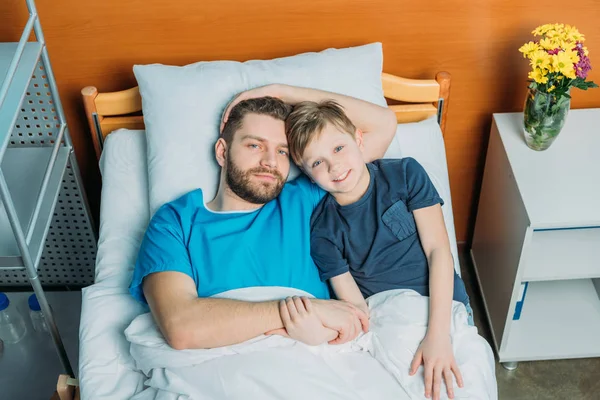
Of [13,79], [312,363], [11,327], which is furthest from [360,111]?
Answer: [11,327]

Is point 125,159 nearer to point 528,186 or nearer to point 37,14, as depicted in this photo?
point 37,14

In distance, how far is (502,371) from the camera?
2.05 m

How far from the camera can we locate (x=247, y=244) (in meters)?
1.54

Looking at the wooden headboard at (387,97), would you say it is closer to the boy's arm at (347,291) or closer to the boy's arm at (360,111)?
the boy's arm at (360,111)

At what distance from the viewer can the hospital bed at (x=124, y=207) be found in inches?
58.4

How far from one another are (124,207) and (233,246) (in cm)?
38

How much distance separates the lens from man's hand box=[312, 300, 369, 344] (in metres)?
1.44

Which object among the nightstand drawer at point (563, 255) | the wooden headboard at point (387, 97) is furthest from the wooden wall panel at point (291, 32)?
the nightstand drawer at point (563, 255)

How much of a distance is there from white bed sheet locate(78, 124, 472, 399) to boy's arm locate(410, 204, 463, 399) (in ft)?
0.30

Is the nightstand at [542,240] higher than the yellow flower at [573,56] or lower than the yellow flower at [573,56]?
lower

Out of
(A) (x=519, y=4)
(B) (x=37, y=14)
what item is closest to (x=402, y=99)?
(A) (x=519, y=4)

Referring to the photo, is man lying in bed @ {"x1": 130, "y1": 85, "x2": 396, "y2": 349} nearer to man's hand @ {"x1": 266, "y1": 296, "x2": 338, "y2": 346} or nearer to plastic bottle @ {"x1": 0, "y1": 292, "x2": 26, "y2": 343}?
man's hand @ {"x1": 266, "y1": 296, "x2": 338, "y2": 346}

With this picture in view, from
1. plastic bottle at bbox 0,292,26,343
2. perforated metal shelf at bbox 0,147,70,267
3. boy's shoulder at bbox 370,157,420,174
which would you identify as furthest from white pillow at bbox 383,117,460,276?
plastic bottle at bbox 0,292,26,343

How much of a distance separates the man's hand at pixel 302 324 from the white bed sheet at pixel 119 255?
0.10 m
